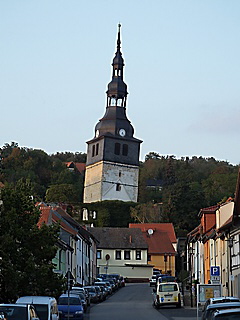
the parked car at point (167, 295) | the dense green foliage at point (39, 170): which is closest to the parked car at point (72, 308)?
the parked car at point (167, 295)

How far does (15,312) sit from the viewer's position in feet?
65.8

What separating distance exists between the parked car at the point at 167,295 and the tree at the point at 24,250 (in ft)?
44.2

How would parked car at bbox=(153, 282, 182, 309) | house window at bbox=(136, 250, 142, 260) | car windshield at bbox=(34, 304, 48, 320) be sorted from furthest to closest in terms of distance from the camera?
house window at bbox=(136, 250, 142, 260), parked car at bbox=(153, 282, 182, 309), car windshield at bbox=(34, 304, 48, 320)

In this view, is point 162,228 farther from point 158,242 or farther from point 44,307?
point 44,307

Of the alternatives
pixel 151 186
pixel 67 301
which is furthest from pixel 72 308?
pixel 151 186

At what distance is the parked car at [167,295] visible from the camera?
4347cm

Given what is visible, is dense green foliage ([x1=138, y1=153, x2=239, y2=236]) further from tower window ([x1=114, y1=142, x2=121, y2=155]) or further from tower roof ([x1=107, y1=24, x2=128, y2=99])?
tower roof ([x1=107, y1=24, x2=128, y2=99])

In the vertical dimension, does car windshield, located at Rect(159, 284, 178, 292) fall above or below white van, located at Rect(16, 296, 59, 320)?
above

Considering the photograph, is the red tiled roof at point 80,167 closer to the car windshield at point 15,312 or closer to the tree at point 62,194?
the tree at point 62,194

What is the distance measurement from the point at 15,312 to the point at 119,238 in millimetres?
78946

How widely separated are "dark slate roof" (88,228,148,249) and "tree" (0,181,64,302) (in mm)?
66550

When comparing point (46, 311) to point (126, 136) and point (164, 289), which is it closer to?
point (164, 289)

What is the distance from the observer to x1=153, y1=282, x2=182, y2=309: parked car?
43.5 m

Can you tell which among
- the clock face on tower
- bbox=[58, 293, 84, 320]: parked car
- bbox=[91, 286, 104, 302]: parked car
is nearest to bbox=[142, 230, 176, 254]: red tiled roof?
the clock face on tower
